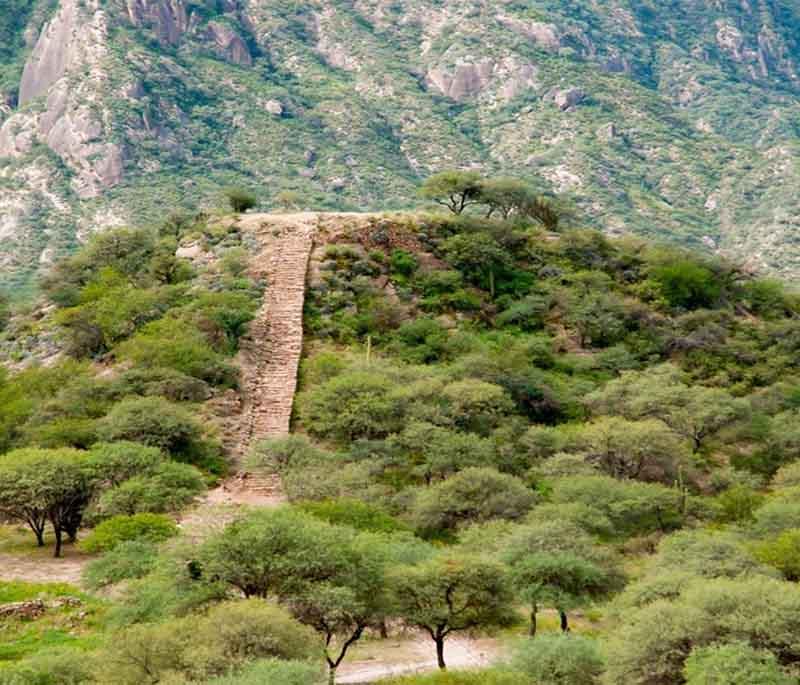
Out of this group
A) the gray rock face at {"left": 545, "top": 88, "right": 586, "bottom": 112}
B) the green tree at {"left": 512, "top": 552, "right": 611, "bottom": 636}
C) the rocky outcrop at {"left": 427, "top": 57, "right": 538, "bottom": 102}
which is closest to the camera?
the green tree at {"left": 512, "top": 552, "right": 611, "bottom": 636}

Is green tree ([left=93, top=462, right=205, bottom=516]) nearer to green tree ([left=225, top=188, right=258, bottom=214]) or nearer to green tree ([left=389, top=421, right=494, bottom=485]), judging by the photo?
green tree ([left=389, top=421, right=494, bottom=485])

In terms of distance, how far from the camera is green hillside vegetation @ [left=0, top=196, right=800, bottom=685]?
82.2 ft

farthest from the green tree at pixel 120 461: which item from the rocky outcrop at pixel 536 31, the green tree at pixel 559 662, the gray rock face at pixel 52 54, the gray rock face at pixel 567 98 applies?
the rocky outcrop at pixel 536 31

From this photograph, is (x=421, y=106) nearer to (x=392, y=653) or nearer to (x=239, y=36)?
(x=239, y=36)

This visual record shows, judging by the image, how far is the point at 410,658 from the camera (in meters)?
30.5

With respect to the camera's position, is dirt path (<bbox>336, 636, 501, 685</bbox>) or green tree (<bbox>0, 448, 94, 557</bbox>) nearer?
dirt path (<bbox>336, 636, 501, 685</bbox>)

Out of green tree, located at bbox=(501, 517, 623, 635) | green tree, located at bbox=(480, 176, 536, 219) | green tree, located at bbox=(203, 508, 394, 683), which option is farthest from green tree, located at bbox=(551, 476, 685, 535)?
green tree, located at bbox=(480, 176, 536, 219)

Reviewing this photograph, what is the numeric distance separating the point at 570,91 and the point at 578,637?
140 m

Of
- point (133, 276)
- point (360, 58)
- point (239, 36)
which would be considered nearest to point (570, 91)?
point (360, 58)

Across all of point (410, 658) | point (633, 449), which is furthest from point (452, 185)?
point (410, 658)

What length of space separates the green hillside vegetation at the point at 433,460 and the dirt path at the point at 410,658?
528mm

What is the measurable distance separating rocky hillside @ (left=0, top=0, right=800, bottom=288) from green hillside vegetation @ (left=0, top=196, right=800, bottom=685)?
59.4 m

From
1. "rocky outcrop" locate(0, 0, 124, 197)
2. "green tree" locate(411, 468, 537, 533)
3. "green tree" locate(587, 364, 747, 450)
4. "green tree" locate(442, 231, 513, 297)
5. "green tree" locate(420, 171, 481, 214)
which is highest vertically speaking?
"rocky outcrop" locate(0, 0, 124, 197)

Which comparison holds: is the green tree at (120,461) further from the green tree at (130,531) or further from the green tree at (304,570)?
the green tree at (304,570)
